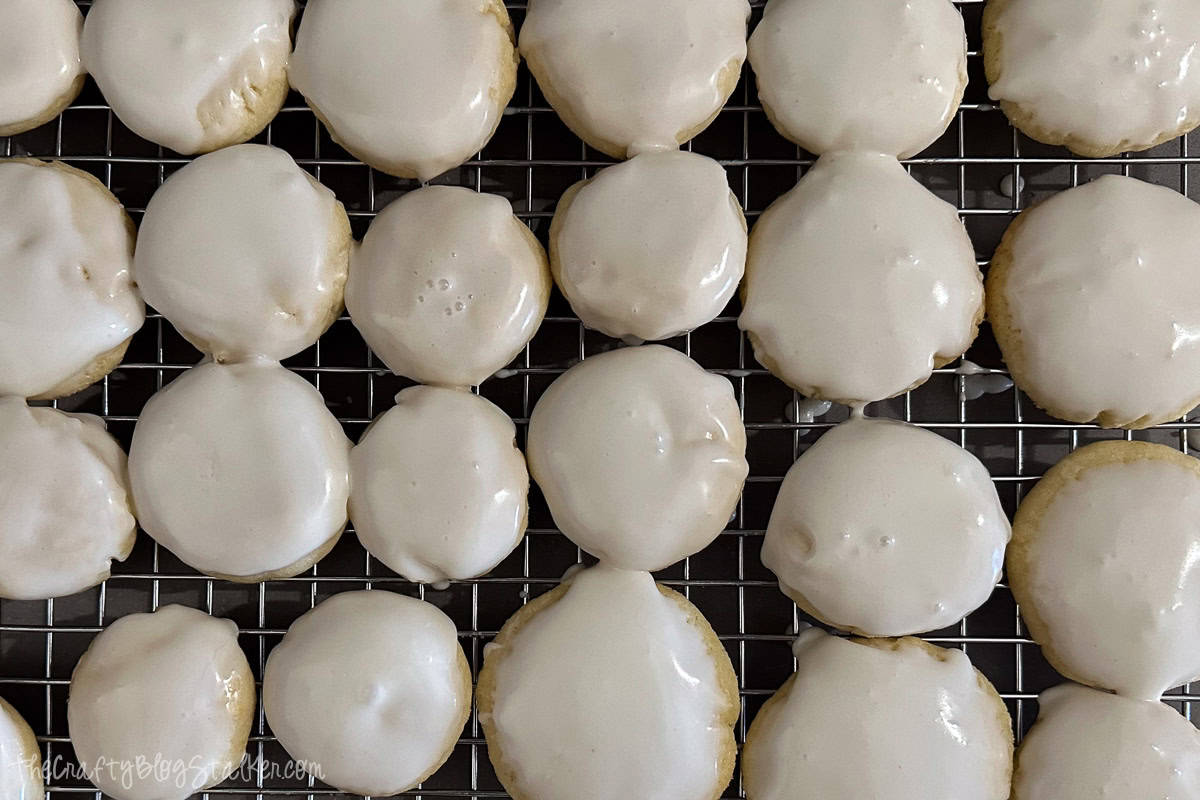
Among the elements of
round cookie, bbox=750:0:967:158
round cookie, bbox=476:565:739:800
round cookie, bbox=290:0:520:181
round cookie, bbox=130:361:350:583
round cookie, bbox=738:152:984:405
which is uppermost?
round cookie, bbox=750:0:967:158

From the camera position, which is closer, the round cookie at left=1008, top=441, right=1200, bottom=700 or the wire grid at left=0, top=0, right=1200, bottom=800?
the round cookie at left=1008, top=441, right=1200, bottom=700

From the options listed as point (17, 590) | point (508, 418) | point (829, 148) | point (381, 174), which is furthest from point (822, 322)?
point (17, 590)

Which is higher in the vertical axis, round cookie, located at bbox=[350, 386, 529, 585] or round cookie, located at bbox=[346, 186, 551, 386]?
round cookie, located at bbox=[346, 186, 551, 386]

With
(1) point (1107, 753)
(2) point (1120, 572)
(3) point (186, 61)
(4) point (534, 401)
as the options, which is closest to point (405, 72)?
(3) point (186, 61)

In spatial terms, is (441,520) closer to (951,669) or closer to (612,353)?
(612,353)

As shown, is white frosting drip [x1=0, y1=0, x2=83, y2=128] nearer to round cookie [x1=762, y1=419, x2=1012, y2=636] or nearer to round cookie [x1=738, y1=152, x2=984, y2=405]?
round cookie [x1=738, y1=152, x2=984, y2=405]

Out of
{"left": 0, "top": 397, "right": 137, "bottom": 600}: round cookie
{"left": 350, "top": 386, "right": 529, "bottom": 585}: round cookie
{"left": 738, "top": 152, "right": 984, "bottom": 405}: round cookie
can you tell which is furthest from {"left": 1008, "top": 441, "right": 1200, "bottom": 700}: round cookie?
{"left": 0, "top": 397, "right": 137, "bottom": 600}: round cookie

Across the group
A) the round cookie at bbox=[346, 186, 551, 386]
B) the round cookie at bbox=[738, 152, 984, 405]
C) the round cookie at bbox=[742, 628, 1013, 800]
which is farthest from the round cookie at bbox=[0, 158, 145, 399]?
the round cookie at bbox=[742, 628, 1013, 800]
